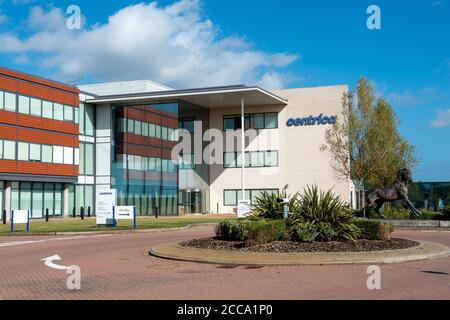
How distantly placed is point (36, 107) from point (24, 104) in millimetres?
1281

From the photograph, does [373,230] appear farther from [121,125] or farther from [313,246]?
[121,125]

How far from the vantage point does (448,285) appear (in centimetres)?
1099

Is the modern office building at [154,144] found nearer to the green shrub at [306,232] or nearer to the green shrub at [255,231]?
the green shrub at [255,231]

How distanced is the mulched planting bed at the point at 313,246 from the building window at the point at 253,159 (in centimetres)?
3967

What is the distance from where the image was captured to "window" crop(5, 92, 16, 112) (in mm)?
42250

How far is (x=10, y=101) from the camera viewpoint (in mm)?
42625

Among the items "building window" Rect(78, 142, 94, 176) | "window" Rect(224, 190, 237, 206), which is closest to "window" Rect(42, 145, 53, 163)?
"building window" Rect(78, 142, 94, 176)

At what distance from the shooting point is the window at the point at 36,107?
44.7 m

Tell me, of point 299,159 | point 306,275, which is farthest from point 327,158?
point 306,275

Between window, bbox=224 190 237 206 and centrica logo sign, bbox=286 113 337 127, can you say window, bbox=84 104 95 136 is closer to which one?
window, bbox=224 190 237 206

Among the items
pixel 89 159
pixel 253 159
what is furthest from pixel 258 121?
pixel 89 159

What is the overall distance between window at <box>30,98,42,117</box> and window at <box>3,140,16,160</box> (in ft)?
10.3

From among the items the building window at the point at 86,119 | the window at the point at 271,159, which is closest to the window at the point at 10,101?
the building window at the point at 86,119

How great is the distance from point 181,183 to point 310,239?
4062 centimetres
